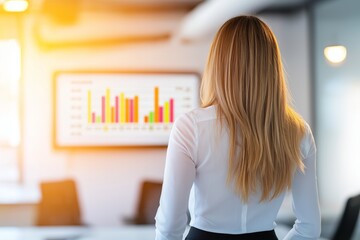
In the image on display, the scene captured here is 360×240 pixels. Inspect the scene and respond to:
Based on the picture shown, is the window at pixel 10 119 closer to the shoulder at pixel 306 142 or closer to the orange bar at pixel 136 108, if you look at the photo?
the orange bar at pixel 136 108

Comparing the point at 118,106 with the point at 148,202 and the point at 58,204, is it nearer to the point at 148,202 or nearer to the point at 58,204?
the point at 148,202

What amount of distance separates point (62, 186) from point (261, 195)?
10.7 feet

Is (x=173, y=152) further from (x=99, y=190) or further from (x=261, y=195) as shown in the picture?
(x=99, y=190)

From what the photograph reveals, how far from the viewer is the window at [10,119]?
14.4ft

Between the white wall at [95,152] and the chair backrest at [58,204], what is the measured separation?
11 cm

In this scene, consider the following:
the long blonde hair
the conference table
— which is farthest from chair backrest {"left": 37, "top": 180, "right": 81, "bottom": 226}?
the long blonde hair

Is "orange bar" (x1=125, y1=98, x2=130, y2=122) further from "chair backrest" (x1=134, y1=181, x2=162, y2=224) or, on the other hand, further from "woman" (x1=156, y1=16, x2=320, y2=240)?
"woman" (x1=156, y1=16, x2=320, y2=240)

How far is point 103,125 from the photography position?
4516 millimetres

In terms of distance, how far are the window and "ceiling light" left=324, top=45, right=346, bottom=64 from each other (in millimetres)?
2628

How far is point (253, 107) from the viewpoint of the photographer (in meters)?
1.27

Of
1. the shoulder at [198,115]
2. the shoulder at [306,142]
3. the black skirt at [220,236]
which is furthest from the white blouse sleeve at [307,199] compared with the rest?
the shoulder at [198,115]

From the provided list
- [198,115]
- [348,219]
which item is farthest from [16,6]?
[198,115]

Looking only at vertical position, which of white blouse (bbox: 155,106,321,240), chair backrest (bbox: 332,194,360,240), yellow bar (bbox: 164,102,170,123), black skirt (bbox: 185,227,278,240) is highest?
yellow bar (bbox: 164,102,170,123)

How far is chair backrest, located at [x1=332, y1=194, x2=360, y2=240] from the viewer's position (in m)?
2.40
